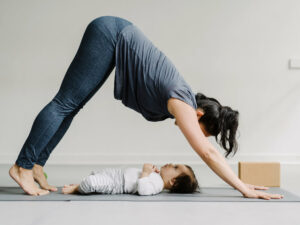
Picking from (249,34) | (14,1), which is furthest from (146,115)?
(14,1)

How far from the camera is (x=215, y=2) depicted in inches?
140

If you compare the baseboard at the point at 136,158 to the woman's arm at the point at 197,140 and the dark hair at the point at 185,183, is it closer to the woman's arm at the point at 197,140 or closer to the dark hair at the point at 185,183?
the dark hair at the point at 185,183

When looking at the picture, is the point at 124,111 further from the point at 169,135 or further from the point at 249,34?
the point at 249,34

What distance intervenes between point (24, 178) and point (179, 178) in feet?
2.34

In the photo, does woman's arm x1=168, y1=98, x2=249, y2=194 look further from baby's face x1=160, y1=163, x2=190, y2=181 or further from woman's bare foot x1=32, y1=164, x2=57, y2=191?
woman's bare foot x1=32, y1=164, x2=57, y2=191

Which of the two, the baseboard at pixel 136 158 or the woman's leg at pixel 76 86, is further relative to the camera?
the baseboard at pixel 136 158

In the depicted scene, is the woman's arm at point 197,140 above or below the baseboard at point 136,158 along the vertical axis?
above

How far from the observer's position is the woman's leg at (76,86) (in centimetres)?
163

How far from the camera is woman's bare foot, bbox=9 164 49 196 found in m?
1.64

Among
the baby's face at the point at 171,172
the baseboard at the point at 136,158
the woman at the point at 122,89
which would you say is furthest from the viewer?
the baseboard at the point at 136,158

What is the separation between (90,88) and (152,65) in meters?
0.29
